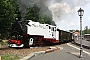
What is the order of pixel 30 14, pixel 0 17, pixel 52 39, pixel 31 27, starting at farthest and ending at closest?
pixel 30 14, pixel 0 17, pixel 52 39, pixel 31 27

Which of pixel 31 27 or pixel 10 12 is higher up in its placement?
pixel 10 12

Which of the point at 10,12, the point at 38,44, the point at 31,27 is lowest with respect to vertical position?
the point at 38,44

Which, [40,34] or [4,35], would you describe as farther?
[4,35]

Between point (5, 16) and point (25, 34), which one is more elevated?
point (5, 16)

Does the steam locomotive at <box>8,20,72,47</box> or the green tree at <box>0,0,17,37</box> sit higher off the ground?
the green tree at <box>0,0,17,37</box>

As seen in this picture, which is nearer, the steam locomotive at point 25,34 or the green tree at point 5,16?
the steam locomotive at point 25,34

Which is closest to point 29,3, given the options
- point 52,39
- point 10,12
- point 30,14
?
point 52,39

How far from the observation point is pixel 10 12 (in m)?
36.7

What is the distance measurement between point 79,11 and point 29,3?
11980 mm

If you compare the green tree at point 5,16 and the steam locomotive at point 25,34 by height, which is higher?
the green tree at point 5,16

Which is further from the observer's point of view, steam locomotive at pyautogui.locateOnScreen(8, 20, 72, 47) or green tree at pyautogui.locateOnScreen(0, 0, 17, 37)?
green tree at pyautogui.locateOnScreen(0, 0, 17, 37)

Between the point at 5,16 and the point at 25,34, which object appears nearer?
the point at 25,34

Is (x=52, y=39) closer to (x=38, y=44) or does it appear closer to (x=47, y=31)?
(x=47, y=31)

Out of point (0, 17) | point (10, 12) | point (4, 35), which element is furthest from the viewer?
point (4, 35)
